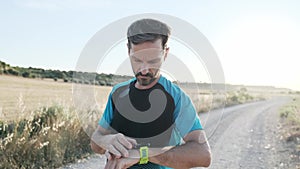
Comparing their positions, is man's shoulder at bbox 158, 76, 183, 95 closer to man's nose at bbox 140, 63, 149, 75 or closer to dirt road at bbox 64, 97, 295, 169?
man's nose at bbox 140, 63, 149, 75

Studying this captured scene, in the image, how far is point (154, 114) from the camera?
1.62m

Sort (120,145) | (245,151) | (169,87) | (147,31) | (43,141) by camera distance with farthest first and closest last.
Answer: (245,151) → (43,141) → (169,87) → (147,31) → (120,145)

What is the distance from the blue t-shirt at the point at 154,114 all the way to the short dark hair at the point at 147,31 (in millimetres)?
230

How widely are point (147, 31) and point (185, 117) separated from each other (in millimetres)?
448

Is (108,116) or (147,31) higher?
(147,31)

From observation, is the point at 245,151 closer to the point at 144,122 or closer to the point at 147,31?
the point at 144,122

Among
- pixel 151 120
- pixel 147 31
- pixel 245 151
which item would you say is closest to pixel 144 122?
pixel 151 120

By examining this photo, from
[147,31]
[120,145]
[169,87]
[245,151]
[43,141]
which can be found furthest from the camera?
[245,151]

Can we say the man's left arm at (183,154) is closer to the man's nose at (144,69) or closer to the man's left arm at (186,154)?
the man's left arm at (186,154)

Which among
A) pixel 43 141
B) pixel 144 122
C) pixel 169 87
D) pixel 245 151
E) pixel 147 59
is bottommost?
pixel 245 151

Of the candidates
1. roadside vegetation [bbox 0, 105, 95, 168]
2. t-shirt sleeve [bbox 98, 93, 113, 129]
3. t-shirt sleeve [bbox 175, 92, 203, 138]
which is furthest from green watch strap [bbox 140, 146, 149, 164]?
roadside vegetation [bbox 0, 105, 95, 168]

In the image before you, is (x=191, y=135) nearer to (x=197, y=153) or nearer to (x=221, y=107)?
(x=197, y=153)

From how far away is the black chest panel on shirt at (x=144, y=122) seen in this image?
1579 mm

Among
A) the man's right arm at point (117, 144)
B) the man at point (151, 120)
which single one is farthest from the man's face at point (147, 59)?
the man's right arm at point (117, 144)
